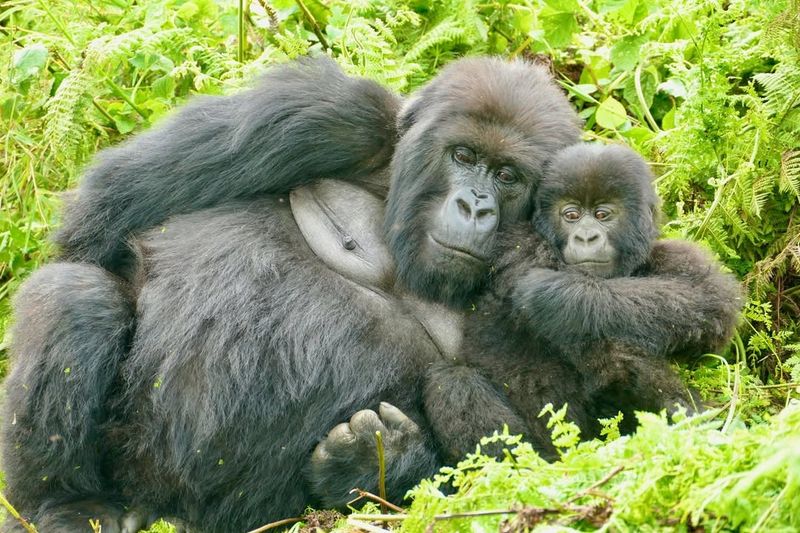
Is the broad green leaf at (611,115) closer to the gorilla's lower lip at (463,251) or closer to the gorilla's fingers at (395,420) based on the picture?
the gorilla's lower lip at (463,251)

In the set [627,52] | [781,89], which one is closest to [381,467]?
[781,89]

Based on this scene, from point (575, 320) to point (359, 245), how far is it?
35.5 inches

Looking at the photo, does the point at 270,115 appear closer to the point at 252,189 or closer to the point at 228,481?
the point at 252,189

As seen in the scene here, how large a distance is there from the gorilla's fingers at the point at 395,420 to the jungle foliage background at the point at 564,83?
435mm

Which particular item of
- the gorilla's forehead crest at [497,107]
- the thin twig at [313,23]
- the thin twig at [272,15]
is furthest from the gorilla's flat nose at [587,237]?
the thin twig at [272,15]

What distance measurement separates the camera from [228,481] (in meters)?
3.40

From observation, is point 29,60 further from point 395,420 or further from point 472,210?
point 395,420

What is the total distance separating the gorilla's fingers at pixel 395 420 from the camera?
3.27 meters

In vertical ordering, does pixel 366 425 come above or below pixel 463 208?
below

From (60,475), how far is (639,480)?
2153 mm

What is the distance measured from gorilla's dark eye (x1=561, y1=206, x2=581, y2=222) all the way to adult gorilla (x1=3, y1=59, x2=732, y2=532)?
163 millimetres

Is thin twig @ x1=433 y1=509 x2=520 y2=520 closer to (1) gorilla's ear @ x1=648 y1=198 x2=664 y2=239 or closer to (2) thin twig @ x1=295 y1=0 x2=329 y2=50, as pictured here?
(1) gorilla's ear @ x1=648 y1=198 x2=664 y2=239

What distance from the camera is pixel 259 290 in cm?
348

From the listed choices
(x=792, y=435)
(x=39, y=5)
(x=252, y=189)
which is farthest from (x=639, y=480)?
(x=39, y=5)
